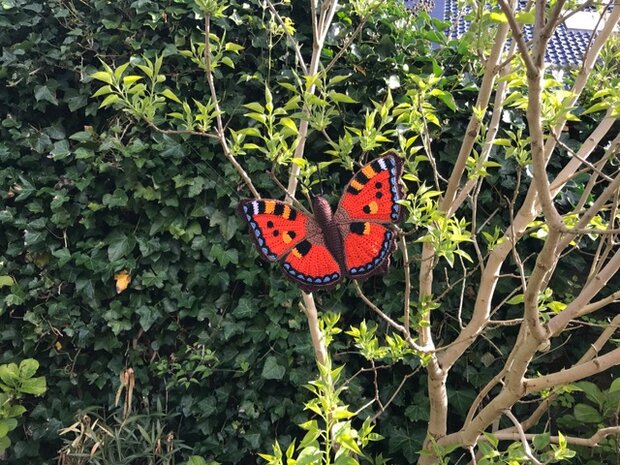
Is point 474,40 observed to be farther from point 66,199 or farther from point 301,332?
point 66,199

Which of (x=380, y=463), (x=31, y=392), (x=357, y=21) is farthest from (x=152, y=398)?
(x=357, y=21)

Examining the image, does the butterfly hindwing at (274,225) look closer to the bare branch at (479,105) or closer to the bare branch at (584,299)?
the bare branch at (479,105)

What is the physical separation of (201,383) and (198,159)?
1.09m

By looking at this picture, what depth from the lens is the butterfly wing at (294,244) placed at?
1.49 meters

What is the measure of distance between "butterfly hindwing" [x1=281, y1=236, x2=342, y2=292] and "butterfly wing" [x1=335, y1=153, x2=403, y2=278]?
57 mm

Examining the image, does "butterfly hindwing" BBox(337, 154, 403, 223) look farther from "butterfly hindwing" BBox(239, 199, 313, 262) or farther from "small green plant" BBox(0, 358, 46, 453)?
"small green plant" BBox(0, 358, 46, 453)

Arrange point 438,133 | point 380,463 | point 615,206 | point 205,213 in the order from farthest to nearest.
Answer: point 205,213 → point 438,133 → point 380,463 → point 615,206

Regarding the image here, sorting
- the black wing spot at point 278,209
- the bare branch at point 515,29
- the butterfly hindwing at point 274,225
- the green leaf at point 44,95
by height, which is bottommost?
the green leaf at point 44,95

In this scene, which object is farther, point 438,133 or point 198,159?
point 198,159

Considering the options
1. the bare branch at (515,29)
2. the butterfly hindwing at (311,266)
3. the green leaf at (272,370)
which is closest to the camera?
the bare branch at (515,29)

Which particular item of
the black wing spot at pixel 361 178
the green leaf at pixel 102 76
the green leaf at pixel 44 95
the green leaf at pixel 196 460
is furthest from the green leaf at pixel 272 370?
the green leaf at pixel 44 95

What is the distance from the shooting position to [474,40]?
4.88 feet

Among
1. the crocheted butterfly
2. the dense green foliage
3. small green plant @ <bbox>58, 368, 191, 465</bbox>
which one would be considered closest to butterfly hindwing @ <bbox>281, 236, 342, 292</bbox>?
the crocheted butterfly

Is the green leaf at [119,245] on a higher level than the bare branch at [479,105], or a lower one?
lower
